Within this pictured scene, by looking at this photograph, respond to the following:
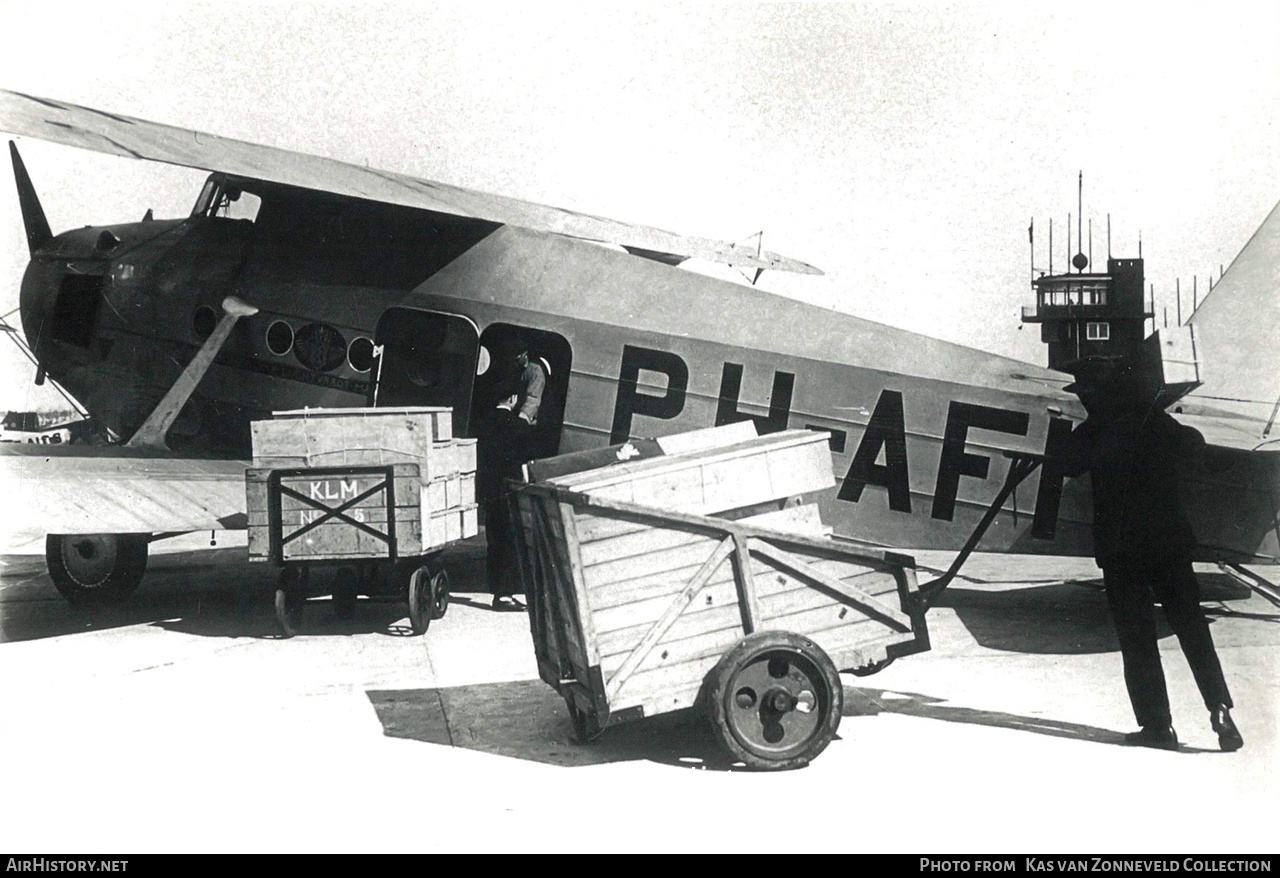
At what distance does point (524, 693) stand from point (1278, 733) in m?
3.79

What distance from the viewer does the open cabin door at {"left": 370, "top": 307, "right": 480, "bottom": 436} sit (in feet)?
29.6

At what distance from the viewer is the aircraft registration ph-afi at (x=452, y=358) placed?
7.36m

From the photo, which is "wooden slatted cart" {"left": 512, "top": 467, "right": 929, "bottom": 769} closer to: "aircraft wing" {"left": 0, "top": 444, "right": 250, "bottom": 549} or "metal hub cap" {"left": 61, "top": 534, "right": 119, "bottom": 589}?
"aircraft wing" {"left": 0, "top": 444, "right": 250, "bottom": 549}

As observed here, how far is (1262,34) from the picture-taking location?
5.41 m

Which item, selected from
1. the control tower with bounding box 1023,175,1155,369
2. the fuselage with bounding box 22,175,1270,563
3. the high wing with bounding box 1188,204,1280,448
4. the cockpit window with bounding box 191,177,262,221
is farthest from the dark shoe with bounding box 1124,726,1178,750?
the control tower with bounding box 1023,175,1155,369

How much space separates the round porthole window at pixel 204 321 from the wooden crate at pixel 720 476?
19.2 feet

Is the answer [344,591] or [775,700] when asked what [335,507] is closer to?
[344,591]

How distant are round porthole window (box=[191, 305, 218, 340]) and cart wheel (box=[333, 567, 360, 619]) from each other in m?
2.87

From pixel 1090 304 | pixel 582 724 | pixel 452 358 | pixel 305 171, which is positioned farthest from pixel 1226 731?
pixel 1090 304

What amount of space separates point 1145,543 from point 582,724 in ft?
8.99

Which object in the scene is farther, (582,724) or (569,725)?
(569,725)

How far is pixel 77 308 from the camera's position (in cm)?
1005

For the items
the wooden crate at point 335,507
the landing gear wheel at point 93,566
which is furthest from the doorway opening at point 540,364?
the landing gear wheel at point 93,566

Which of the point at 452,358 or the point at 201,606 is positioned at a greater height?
the point at 452,358
